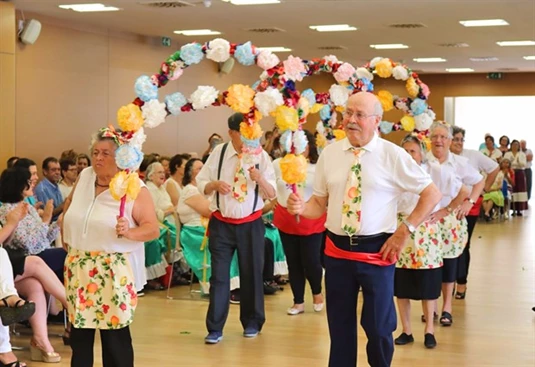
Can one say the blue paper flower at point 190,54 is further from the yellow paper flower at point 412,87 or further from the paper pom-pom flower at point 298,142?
the yellow paper flower at point 412,87

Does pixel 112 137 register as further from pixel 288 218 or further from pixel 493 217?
pixel 493 217

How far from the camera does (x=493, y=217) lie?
18828mm

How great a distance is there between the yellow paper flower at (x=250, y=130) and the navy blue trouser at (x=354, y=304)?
1.39 m

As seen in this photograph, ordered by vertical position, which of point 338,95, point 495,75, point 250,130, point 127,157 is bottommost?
point 127,157

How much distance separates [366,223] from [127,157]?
1.31m

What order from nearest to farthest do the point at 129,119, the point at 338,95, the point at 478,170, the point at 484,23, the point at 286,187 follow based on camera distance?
the point at 129,119
the point at 338,95
the point at 286,187
the point at 478,170
the point at 484,23

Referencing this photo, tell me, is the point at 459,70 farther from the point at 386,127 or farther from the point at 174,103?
the point at 174,103

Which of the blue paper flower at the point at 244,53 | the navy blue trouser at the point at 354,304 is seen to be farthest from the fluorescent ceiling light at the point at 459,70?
the navy blue trouser at the point at 354,304

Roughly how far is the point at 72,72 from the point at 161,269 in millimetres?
5679

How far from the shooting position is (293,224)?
7973 mm

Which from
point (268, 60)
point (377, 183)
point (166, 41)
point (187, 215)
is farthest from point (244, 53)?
point (166, 41)

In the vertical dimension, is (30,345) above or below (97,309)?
below

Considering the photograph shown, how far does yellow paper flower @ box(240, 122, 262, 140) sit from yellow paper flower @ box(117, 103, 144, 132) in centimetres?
105

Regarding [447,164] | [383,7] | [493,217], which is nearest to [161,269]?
[447,164]
